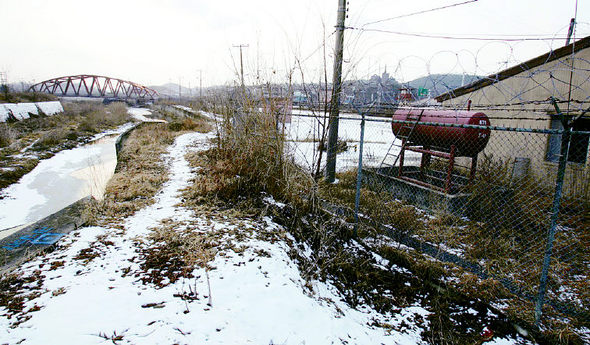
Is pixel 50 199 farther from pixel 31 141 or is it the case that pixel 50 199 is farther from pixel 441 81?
pixel 441 81

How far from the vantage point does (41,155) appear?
12641mm

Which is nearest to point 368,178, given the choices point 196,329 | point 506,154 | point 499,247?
point 499,247

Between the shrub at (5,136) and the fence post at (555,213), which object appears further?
the shrub at (5,136)

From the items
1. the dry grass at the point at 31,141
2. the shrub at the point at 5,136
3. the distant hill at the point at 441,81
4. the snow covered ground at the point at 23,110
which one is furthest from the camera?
the snow covered ground at the point at 23,110

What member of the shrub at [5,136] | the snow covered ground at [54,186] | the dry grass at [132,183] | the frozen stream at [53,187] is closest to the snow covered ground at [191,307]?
the dry grass at [132,183]

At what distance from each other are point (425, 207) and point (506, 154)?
387cm

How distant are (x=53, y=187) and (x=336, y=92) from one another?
31.4ft

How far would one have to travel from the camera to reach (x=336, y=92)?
15.8ft

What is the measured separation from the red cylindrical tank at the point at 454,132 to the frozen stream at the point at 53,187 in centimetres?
804

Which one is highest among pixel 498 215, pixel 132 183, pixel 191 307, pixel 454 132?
pixel 454 132

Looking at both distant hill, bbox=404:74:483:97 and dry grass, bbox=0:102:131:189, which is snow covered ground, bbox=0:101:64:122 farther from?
distant hill, bbox=404:74:483:97

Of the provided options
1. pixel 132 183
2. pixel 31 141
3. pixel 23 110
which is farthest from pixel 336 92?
pixel 23 110

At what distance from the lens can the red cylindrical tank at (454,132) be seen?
6055 millimetres

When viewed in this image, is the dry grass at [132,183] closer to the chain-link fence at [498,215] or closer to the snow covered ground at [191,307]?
the snow covered ground at [191,307]
